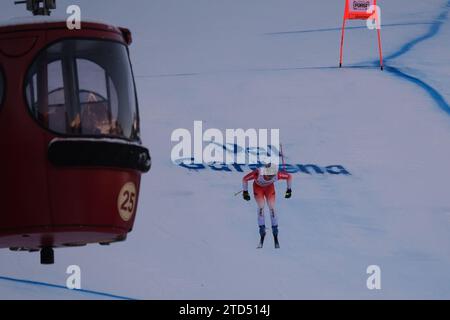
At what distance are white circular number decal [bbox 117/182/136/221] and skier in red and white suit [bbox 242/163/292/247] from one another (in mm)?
2585

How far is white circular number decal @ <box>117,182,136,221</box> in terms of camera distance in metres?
9.26

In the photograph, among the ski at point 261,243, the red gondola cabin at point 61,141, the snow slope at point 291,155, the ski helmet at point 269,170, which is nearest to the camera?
the red gondola cabin at point 61,141

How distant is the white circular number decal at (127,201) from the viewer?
30.4 ft

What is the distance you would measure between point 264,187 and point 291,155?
53 centimetres

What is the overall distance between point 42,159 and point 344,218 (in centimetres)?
352

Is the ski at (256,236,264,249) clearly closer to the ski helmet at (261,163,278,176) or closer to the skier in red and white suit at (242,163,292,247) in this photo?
the skier in red and white suit at (242,163,292,247)

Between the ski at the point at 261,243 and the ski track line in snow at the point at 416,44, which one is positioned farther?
the ski track line in snow at the point at 416,44

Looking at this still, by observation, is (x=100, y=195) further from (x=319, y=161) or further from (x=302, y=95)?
(x=302, y=95)

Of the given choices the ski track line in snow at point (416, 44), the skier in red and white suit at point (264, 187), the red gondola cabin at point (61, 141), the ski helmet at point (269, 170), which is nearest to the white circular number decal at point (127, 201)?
the red gondola cabin at point (61, 141)

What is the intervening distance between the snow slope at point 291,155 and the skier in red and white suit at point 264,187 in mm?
97

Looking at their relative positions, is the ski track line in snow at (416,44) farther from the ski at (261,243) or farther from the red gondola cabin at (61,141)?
the red gondola cabin at (61,141)

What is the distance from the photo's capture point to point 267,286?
11359 millimetres

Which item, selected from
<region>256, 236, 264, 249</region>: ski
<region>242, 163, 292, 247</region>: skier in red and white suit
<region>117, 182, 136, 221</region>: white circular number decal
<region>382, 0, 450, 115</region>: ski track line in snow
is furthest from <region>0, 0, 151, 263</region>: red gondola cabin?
<region>382, 0, 450, 115</region>: ski track line in snow

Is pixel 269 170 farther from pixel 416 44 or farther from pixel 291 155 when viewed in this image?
pixel 416 44
